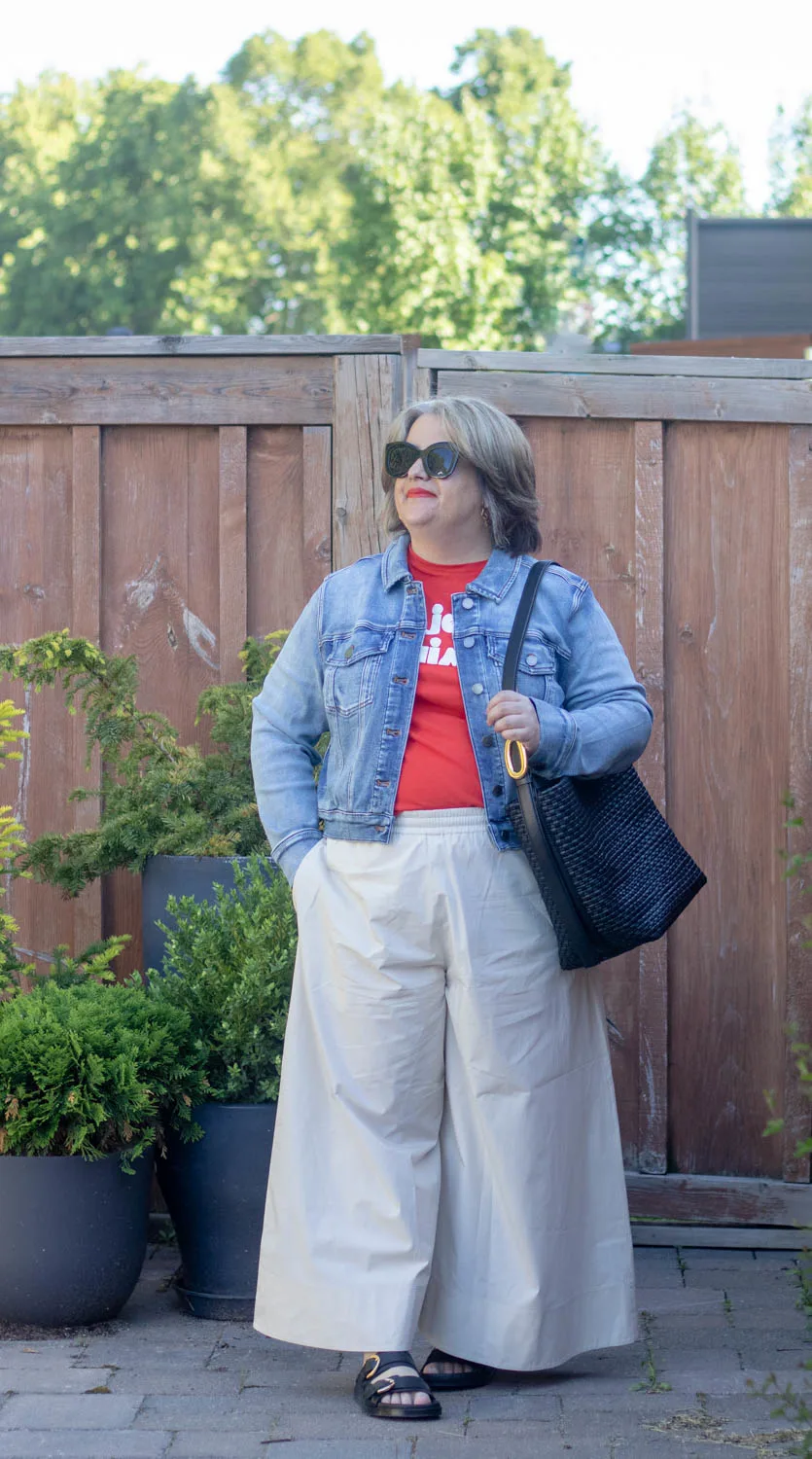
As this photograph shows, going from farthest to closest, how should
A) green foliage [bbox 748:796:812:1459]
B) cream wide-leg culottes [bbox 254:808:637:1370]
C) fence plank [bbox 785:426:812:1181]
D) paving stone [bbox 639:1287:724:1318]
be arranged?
fence plank [bbox 785:426:812:1181] < paving stone [bbox 639:1287:724:1318] < cream wide-leg culottes [bbox 254:808:637:1370] < green foliage [bbox 748:796:812:1459]

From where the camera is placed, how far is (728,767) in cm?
→ 426

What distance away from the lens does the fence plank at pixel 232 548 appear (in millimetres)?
4285

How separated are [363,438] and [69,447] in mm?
852

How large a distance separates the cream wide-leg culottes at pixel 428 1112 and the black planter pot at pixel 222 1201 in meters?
0.42

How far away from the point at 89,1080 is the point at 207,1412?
0.73 metres

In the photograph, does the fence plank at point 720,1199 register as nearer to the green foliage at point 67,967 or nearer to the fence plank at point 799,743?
the fence plank at point 799,743

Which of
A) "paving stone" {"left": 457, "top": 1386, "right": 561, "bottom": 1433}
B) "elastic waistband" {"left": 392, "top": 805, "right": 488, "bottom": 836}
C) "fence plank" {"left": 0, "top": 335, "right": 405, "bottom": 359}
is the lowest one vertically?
"paving stone" {"left": 457, "top": 1386, "right": 561, "bottom": 1433}

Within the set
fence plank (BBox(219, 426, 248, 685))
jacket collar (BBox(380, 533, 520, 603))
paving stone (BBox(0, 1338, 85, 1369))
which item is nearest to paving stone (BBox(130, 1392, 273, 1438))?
paving stone (BBox(0, 1338, 85, 1369))

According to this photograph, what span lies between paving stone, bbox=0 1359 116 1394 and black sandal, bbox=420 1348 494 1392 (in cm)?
59

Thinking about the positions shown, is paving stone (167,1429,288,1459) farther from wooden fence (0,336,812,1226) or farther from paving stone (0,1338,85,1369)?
wooden fence (0,336,812,1226)

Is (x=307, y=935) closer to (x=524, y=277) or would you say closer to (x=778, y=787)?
(x=778, y=787)

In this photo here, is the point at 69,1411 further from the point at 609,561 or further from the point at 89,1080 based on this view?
the point at 609,561

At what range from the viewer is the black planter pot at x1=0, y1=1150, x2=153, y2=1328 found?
131 inches

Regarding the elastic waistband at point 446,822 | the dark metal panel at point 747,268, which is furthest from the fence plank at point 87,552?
the dark metal panel at point 747,268
